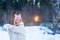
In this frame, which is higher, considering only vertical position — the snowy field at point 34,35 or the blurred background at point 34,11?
the blurred background at point 34,11

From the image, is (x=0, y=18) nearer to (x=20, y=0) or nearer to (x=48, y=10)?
(x=20, y=0)

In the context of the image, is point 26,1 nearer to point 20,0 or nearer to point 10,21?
point 20,0

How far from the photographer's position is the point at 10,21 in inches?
49.4

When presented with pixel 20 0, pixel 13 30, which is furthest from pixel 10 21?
pixel 20 0

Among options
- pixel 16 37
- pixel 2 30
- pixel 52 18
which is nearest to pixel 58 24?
pixel 52 18

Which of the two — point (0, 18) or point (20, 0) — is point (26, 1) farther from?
point (0, 18)

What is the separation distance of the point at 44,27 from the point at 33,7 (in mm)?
205

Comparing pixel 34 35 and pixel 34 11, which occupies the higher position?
pixel 34 11

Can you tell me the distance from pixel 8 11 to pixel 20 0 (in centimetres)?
15

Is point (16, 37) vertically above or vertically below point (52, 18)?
below

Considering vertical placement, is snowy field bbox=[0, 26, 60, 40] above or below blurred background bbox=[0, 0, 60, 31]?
below

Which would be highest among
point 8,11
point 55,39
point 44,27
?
point 8,11

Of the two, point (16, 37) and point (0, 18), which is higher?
point (0, 18)

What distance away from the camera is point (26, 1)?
51.0 inches
